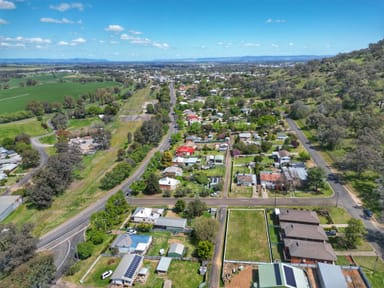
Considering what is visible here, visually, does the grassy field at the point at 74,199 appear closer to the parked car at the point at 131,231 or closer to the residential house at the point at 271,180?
the parked car at the point at 131,231

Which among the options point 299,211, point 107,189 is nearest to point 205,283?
point 299,211

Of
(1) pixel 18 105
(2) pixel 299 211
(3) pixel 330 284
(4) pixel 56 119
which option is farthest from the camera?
(1) pixel 18 105

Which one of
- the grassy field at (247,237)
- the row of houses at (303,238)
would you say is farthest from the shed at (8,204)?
the row of houses at (303,238)

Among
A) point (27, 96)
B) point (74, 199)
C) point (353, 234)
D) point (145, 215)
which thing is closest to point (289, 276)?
point (353, 234)

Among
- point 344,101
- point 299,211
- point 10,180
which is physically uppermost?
point 344,101

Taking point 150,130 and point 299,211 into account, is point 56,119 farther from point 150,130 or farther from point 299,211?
point 299,211

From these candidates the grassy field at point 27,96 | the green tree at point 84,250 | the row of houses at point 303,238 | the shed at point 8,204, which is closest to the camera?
the row of houses at point 303,238

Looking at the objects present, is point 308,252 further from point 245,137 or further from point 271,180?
point 245,137
